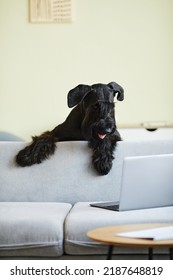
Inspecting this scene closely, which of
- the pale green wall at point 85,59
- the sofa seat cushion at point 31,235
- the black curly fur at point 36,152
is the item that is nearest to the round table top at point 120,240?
the sofa seat cushion at point 31,235

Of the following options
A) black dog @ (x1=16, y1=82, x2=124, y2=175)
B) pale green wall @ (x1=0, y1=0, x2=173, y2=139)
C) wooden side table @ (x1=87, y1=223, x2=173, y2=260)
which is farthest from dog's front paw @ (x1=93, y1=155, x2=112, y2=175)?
pale green wall @ (x1=0, y1=0, x2=173, y2=139)

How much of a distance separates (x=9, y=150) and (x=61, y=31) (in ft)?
4.72

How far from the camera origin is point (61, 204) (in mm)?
2779

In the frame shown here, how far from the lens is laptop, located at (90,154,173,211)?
2408mm

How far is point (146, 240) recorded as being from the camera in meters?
1.74

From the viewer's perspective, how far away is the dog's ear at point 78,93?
9.30 feet

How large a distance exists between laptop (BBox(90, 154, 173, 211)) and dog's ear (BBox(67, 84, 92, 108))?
22.5 inches

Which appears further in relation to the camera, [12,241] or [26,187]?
[26,187]

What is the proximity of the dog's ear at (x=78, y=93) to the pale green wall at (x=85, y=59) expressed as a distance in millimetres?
1253

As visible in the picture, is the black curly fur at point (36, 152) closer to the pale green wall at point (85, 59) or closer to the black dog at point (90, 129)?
the black dog at point (90, 129)
